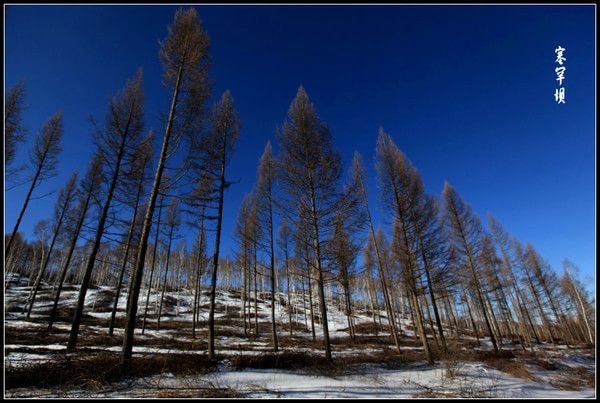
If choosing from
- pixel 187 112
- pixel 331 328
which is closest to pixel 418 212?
pixel 187 112

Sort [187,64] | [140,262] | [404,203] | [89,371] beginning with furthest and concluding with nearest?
1. [404,203]
2. [187,64]
3. [140,262]
4. [89,371]

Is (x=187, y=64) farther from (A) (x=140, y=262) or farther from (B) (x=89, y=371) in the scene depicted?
(B) (x=89, y=371)

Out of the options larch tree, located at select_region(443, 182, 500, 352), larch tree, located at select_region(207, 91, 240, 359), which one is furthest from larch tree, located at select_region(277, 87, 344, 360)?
larch tree, located at select_region(443, 182, 500, 352)

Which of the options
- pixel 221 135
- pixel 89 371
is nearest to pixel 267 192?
pixel 221 135

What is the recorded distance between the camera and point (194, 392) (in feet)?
14.8

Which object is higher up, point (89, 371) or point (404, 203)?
point (404, 203)

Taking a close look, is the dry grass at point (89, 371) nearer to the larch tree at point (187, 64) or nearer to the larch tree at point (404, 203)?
the larch tree at point (187, 64)

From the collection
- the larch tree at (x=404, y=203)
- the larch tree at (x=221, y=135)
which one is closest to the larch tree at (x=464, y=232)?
the larch tree at (x=404, y=203)

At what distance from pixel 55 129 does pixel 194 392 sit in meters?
16.9

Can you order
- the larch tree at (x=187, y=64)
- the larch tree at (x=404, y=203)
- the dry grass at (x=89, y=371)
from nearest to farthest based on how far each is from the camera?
1. the dry grass at (x=89, y=371)
2. the larch tree at (x=187, y=64)
3. the larch tree at (x=404, y=203)

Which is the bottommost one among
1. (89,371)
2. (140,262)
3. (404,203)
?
(89,371)

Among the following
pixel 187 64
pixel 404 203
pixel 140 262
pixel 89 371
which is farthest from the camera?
pixel 404 203

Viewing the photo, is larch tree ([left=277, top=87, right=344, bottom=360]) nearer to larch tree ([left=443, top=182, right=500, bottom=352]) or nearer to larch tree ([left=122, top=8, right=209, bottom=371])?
larch tree ([left=122, top=8, right=209, bottom=371])

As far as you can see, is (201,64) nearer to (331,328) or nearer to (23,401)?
(23,401)
